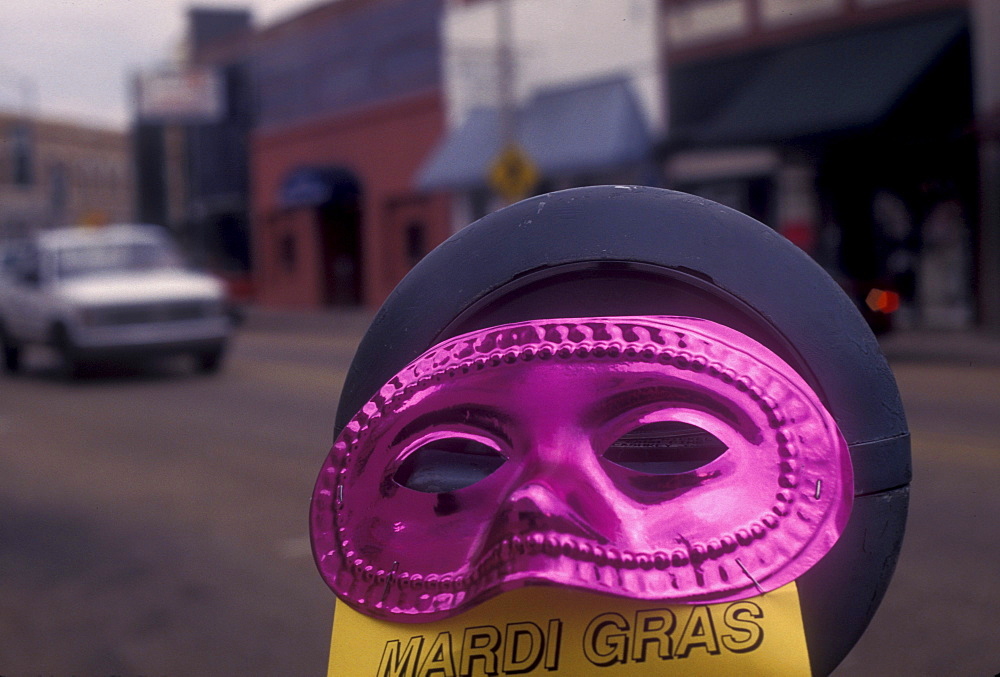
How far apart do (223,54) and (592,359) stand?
3625 centimetres

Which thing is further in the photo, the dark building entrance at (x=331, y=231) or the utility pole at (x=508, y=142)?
the dark building entrance at (x=331, y=231)

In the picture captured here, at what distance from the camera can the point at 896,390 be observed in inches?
49.2

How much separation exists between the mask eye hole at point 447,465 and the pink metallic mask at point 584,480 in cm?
4

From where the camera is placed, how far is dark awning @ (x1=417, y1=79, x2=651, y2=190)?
20688 mm

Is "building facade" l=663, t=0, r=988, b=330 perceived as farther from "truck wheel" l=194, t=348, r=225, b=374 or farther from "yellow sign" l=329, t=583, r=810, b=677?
"yellow sign" l=329, t=583, r=810, b=677

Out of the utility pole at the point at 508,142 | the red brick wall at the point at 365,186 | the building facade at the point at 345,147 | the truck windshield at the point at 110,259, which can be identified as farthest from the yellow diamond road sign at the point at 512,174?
the red brick wall at the point at 365,186

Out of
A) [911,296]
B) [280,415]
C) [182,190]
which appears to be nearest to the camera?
[280,415]

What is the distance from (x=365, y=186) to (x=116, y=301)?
16250mm

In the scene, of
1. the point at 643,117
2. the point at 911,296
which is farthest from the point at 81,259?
the point at 911,296

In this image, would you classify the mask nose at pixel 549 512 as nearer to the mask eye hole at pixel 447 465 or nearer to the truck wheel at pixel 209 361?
the mask eye hole at pixel 447 465

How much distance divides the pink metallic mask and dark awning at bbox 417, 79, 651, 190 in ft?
64.8

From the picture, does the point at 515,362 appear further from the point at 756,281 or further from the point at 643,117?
the point at 643,117

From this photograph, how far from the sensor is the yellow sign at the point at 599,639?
105 centimetres

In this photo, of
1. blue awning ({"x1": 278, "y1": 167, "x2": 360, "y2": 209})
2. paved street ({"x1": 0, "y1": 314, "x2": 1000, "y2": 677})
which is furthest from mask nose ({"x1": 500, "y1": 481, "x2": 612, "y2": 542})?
blue awning ({"x1": 278, "y1": 167, "x2": 360, "y2": 209})
